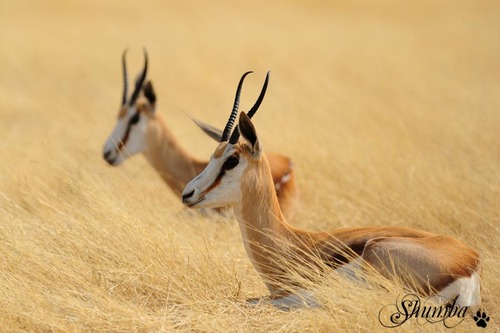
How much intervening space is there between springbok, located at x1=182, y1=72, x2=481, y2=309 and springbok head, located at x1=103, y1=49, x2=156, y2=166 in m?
3.33

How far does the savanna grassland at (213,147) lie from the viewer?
16.6 ft

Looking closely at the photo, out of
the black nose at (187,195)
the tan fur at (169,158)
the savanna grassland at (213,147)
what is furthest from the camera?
the tan fur at (169,158)

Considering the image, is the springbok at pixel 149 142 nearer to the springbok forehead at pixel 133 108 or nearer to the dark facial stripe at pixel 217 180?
the springbok forehead at pixel 133 108

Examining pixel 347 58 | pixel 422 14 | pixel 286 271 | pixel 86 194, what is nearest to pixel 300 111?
pixel 347 58

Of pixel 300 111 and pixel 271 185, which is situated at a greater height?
pixel 271 185

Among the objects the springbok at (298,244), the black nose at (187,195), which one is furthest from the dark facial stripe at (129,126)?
the black nose at (187,195)

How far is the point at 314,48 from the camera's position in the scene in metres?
17.7

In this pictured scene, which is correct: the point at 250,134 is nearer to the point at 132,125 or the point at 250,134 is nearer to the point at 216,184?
the point at 216,184

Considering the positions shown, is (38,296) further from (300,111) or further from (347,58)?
(347,58)

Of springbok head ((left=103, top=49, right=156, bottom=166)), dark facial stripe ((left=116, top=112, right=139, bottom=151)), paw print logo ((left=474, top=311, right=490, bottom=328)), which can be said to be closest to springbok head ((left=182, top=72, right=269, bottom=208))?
paw print logo ((left=474, top=311, right=490, bottom=328))

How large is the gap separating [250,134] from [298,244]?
0.75 metres

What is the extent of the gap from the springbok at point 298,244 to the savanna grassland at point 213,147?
0.15m

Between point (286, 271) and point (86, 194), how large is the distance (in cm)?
194

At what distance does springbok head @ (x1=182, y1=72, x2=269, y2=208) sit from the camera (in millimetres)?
5234
